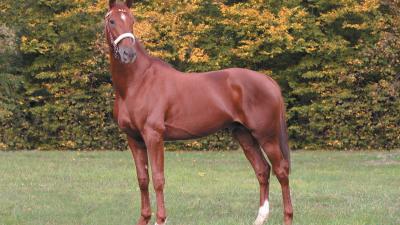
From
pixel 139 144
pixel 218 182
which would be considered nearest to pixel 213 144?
pixel 218 182

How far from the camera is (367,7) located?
69.5ft

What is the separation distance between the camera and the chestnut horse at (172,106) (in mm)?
7754

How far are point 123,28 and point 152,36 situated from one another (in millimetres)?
14176

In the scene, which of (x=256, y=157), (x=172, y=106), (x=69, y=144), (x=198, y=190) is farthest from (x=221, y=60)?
(x=172, y=106)

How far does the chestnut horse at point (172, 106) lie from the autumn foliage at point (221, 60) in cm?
1305

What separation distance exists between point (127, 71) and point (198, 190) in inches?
A: 183

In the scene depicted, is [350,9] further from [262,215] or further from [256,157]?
[262,215]

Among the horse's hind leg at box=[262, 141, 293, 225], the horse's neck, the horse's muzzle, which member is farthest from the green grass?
the horse's muzzle

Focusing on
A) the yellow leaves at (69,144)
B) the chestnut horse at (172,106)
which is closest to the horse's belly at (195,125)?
the chestnut horse at (172,106)

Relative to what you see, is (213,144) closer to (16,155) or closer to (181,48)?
(181,48)

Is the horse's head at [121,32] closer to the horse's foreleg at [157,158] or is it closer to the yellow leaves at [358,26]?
the horse's foreleg at [157,158]

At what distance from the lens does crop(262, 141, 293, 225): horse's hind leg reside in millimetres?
8305

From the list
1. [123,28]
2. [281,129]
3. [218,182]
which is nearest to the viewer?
[123,28]

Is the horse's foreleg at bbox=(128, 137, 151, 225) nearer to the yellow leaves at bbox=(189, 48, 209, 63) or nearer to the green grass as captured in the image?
the green grass
